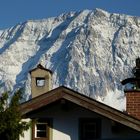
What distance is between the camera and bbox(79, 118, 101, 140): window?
2372 centimetres

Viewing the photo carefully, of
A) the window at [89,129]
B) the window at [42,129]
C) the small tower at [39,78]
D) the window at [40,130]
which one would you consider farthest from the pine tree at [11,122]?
the small tower at [39,78]

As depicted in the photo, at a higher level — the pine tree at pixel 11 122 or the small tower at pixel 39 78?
the small tower at pixel 39 78

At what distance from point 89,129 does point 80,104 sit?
1423 mm

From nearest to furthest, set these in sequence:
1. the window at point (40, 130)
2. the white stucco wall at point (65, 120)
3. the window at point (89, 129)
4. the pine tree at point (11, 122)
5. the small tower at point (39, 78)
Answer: the pine tree at point (11, 122) < the window at point (89, 129) < the white stucco wall at point (65, 120) < the window at point (40, 130) < the small tower at point (39, 78)

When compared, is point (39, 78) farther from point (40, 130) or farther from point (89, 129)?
point (89, 129)

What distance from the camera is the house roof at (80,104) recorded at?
2253cm

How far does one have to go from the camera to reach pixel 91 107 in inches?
905

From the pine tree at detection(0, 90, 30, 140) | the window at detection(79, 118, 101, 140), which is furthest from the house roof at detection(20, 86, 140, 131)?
the pine tree at detection(0, 90, 30, 140)

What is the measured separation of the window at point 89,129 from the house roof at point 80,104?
92 centimetres

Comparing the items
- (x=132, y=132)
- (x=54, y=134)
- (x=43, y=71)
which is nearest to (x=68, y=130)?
(x=54, y=134)

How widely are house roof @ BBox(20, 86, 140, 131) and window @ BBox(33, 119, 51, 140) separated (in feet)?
2.45

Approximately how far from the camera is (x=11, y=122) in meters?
20.8

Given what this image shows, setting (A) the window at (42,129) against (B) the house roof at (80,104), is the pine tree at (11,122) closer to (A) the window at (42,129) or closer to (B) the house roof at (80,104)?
(B) the house roof at (80,104)

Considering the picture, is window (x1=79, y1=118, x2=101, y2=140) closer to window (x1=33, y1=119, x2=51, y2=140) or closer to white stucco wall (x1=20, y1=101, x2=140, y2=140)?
white stucco wall (x1=20, y1=101, x2=140, y2=140)
